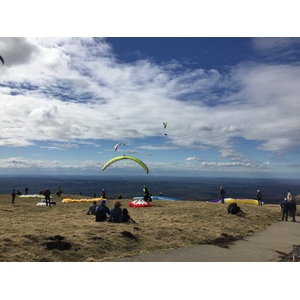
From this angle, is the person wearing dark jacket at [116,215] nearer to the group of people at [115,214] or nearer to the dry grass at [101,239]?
the group of people at [115,214]

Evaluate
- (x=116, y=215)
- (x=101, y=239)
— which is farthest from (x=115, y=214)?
(x=101, y=239)

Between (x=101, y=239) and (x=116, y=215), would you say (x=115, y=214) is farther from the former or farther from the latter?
(x=101, y=239)

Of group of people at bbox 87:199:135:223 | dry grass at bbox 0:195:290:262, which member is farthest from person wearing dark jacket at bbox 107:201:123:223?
Result: dry grass at bbox 0:195:290:262

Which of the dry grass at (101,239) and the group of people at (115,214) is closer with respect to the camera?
A: the dry grass at (101,239)

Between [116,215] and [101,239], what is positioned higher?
A: [116,215]

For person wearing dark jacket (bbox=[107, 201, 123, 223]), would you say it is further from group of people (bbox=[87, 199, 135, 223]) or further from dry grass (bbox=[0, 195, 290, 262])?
dry grass (bbox=[0, 195, 290, 262])

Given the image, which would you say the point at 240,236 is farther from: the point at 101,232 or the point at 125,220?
the point at 101,232

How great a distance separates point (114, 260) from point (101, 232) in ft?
11.5

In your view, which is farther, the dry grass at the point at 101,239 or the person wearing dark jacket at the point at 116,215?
the person wearing dark jacket at the point at 116,215

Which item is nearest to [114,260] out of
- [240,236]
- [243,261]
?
[243,261]

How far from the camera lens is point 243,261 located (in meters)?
10.7

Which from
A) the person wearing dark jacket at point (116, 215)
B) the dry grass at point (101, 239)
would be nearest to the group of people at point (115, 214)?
the person wearing dark jacket at point (116, 215)

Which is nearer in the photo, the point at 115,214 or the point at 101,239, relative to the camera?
the point at 101,239

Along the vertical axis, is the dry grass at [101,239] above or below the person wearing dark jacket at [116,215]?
below
